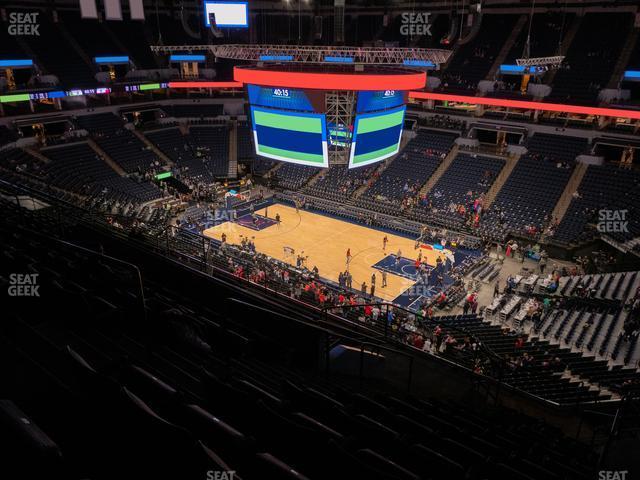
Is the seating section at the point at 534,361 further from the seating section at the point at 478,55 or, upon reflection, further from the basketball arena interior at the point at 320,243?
the seating section at the point at 478,55

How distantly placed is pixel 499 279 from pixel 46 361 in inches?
879

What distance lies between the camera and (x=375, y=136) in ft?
53.8

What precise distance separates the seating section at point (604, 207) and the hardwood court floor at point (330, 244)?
7.99 m

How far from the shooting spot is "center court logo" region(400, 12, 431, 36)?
40.4 meters

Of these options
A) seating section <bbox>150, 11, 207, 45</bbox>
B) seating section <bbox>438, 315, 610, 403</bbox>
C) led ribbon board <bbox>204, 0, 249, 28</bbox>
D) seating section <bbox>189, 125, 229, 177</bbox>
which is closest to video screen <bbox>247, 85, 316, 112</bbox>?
seating section <bbox>438, 315, 610, 403</bbox>

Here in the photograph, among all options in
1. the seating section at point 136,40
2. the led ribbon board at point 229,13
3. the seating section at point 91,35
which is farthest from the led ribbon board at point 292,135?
the seating section at point 91,35

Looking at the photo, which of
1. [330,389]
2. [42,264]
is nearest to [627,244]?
[330,389]

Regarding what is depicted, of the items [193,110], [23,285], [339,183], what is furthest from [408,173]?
[23,285]

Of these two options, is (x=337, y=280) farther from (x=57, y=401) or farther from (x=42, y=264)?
(x=57, y=401)

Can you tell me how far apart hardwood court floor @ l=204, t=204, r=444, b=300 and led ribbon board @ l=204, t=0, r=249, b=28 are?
54.1ft

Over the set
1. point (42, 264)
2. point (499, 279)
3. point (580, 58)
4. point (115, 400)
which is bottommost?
point (499, 279)

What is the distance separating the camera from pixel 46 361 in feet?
14.3

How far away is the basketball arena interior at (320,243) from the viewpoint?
404 cm

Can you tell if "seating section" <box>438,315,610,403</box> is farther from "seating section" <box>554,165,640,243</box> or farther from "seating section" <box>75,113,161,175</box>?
"seating section" <box>75,113,161,175</box>
